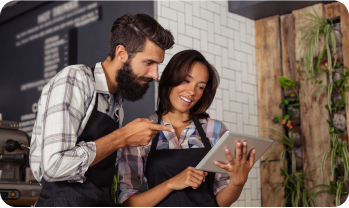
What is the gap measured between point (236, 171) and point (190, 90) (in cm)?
63

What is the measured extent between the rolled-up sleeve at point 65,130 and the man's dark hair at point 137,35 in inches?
16.2

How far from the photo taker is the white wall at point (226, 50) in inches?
147

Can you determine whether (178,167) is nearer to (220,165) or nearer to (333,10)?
(220,165)

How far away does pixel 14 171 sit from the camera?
9.82 ft

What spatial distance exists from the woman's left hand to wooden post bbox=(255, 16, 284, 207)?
2472 millimetres

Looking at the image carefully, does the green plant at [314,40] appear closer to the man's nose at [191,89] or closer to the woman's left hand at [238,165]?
the man's nose at [191,89]

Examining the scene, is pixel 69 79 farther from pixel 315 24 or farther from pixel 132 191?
pixel 315 24

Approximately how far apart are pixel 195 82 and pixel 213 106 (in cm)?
162

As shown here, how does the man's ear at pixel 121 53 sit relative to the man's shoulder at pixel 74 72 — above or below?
above

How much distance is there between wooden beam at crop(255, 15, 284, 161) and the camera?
177 inches

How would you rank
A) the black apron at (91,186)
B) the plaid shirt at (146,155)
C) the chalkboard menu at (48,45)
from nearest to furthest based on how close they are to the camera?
1. the black apron at (91,186)
2. the plaid shirt at (146,155)
3. the chalkboard menu at (48,45)

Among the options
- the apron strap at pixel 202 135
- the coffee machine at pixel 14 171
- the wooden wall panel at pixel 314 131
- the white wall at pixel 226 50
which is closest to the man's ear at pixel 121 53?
the apron strap at pixel 202 135


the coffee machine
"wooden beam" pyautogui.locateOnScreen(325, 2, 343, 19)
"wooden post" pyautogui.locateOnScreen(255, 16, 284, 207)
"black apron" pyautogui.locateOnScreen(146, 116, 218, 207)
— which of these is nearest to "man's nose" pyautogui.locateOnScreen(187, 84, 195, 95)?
"black apron" pyautogui.locateOnScreen(146, 116, 218, 207)

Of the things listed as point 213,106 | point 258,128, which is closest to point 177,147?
point 213,106
